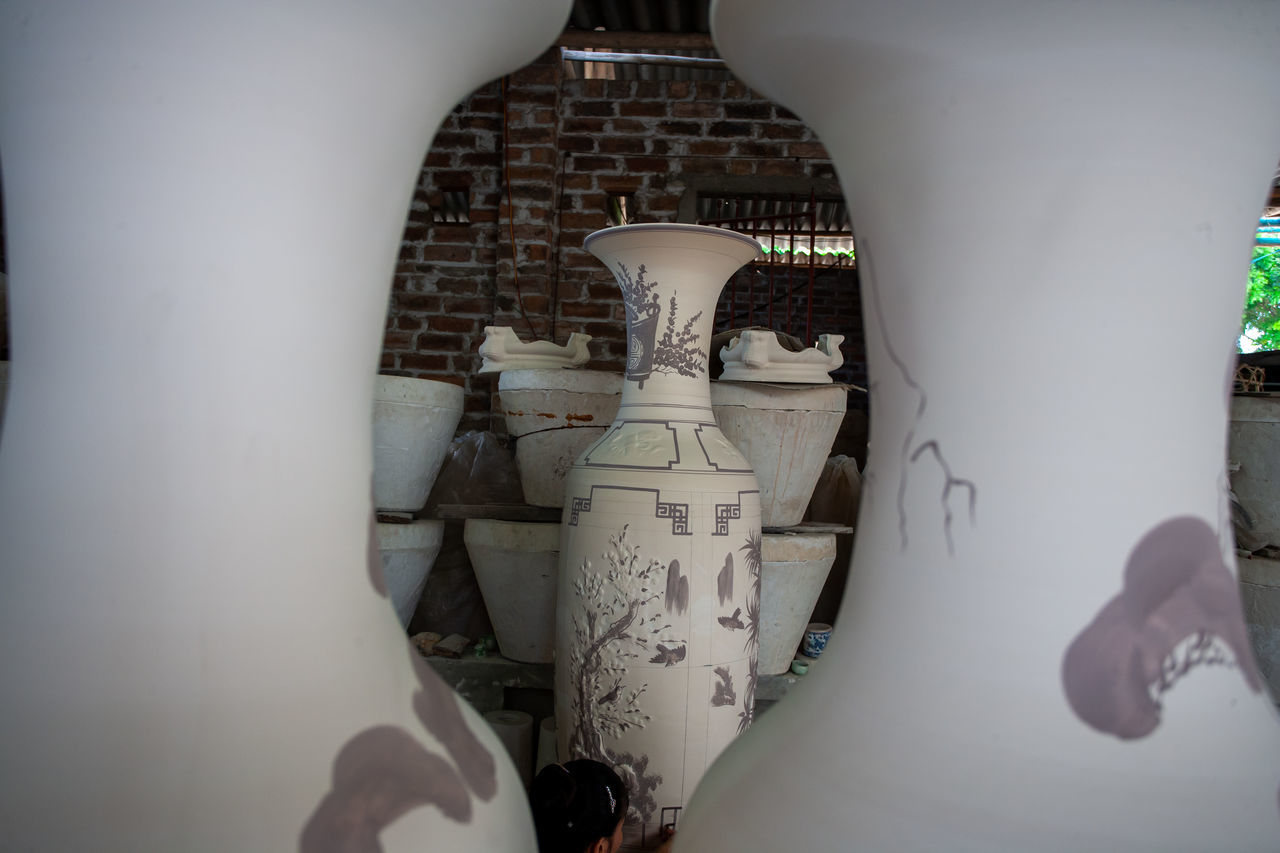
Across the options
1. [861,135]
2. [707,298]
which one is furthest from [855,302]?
[861,135]

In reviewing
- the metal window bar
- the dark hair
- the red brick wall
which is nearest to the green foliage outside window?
the metal window bar

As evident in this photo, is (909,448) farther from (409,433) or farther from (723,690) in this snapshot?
(409,433)

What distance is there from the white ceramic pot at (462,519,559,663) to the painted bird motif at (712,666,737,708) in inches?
20.9

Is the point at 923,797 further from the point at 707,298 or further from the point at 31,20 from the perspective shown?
the point at 707,298

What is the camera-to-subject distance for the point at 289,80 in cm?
39

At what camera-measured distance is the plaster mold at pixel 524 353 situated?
5.54 ft

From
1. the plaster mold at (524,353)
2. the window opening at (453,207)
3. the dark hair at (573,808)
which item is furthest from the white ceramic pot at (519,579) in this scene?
the window opening at (453,207)

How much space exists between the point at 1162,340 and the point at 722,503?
2.46 feet

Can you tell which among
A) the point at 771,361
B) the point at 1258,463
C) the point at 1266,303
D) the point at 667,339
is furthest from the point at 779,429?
the point at 1266,303

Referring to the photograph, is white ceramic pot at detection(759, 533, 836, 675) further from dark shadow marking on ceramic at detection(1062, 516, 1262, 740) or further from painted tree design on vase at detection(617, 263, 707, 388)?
dark shadow marking on ceramic at detection(1062, 516, 1262, 740)

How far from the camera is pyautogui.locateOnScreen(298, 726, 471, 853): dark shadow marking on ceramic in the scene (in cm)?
38

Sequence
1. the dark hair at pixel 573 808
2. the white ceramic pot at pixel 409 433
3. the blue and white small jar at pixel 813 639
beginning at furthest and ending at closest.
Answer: the blue and white small jar at pixel 813 639 < the white ceramic pot at pixel 409 433 < the dark hair at pixel 573 808

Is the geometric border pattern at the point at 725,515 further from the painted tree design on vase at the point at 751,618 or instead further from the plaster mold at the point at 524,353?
the plaster mold at the point at 524,353

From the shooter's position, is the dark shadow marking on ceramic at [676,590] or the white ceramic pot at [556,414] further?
the white ceramic pot at [556,414]
